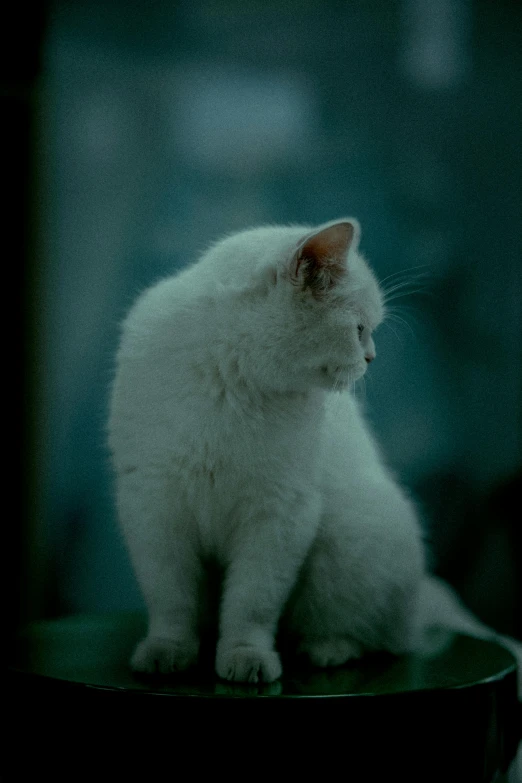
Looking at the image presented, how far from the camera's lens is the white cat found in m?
0.98

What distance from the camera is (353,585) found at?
108 cm

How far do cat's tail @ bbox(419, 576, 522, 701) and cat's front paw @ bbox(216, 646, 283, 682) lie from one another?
35 cm

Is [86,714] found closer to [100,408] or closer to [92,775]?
[92,775]

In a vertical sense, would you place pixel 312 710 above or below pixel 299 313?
below

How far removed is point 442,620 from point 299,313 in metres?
0.79

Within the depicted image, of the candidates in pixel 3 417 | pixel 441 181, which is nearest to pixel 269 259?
pixel 3 417

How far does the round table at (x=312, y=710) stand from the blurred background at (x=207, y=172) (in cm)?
63

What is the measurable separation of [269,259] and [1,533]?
0.88 metres

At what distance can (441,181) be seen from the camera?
1.73m

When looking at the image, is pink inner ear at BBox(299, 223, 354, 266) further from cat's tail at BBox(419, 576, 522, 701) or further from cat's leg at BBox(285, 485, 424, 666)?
cat's tail at BBox(419, 576, 522, 701)

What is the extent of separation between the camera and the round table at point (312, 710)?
0.84m

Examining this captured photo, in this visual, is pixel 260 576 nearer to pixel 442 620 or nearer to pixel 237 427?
pixel 237 427

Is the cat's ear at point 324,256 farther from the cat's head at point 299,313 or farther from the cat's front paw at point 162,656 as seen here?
the cat's front paw at point 162,656

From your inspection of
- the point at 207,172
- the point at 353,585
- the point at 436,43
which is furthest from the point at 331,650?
the point at 436,43
